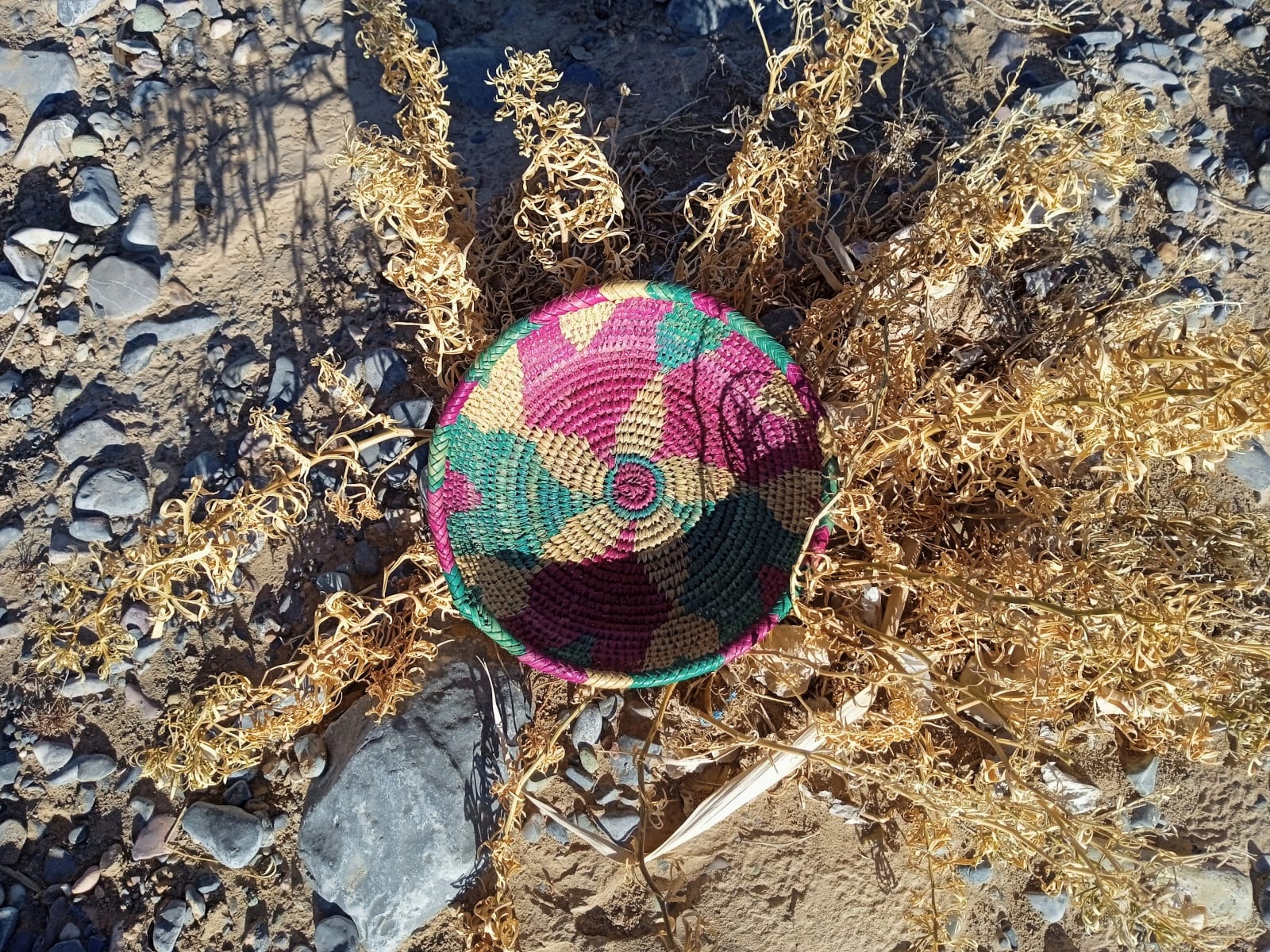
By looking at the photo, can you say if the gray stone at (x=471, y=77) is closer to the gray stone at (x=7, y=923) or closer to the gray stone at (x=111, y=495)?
the gray stone at (x=111, y=495)

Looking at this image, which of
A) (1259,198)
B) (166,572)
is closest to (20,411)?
(166,572)

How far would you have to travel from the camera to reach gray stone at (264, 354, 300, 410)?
6.61 ft

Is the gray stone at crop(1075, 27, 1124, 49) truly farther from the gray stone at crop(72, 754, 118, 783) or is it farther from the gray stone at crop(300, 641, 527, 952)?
the gray stone at crop(72, 754, 118, 783)

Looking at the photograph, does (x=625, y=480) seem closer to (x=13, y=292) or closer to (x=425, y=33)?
(x=425, y=33)

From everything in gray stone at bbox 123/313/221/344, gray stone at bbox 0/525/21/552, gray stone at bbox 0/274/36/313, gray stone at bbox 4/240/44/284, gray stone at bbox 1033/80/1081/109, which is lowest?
gray stone at bbox 0/525/21/552

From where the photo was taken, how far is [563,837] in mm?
1811

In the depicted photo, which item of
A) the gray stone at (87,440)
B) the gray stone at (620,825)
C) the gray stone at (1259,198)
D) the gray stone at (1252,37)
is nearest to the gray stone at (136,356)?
the gray stone at (87,440)

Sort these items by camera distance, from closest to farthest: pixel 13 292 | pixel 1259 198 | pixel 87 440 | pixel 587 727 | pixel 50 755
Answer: pixel 50 755
pixel 587 727
pixel 87 440
pixel 13 292
pixel 1259 198

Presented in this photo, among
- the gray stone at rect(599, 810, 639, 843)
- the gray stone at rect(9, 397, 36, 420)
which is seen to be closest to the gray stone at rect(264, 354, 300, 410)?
the gray stone at rect(9, 397, 36, 420)

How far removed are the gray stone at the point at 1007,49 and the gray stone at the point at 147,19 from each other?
2.23 m

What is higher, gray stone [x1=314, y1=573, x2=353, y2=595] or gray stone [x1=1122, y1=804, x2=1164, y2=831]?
gray stone [x1=314, y1=573, x2=353, y2=595]

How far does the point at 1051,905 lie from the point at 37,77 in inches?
121

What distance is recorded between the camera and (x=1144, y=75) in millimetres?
2365

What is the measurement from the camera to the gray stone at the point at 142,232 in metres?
2.13
